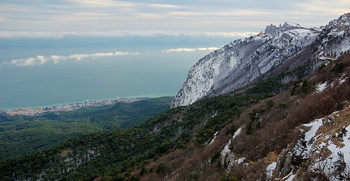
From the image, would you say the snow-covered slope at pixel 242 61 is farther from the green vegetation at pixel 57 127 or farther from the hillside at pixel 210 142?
the green vegetation at pixel 57 127

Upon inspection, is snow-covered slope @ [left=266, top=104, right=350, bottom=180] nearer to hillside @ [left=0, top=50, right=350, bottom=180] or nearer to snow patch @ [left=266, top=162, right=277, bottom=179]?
snow patch @ [left=266, top=162, right=277, bottom=179]

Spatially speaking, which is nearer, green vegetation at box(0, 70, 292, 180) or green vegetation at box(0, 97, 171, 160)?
green vegetation at box(0, 70, 292, 180)

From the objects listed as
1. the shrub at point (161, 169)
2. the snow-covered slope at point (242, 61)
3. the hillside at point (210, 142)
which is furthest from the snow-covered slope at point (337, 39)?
the shrub at point (161, 169)

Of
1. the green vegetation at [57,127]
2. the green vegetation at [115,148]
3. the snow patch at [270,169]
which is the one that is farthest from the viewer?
the green vegetation at [57,127]

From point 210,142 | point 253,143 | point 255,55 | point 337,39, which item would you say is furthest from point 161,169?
point 255,55

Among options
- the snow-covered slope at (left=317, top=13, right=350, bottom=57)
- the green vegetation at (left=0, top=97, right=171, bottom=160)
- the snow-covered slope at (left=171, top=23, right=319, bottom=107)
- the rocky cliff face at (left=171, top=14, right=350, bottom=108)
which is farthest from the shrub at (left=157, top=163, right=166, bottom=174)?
the green vegetation at (left=0, top=97, right=171, bottom=160)

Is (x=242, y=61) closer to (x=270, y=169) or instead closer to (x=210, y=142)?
(x=210, y=142)

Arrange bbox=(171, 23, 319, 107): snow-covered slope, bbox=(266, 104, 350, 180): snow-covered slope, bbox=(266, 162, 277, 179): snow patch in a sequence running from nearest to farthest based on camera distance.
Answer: bbox=(266, 104, 350, 180): snow-covered slope
bbox=(266, 162, 277, 179): snow patch
bbox=(171, 23, 319, 107): snow-covered slope
